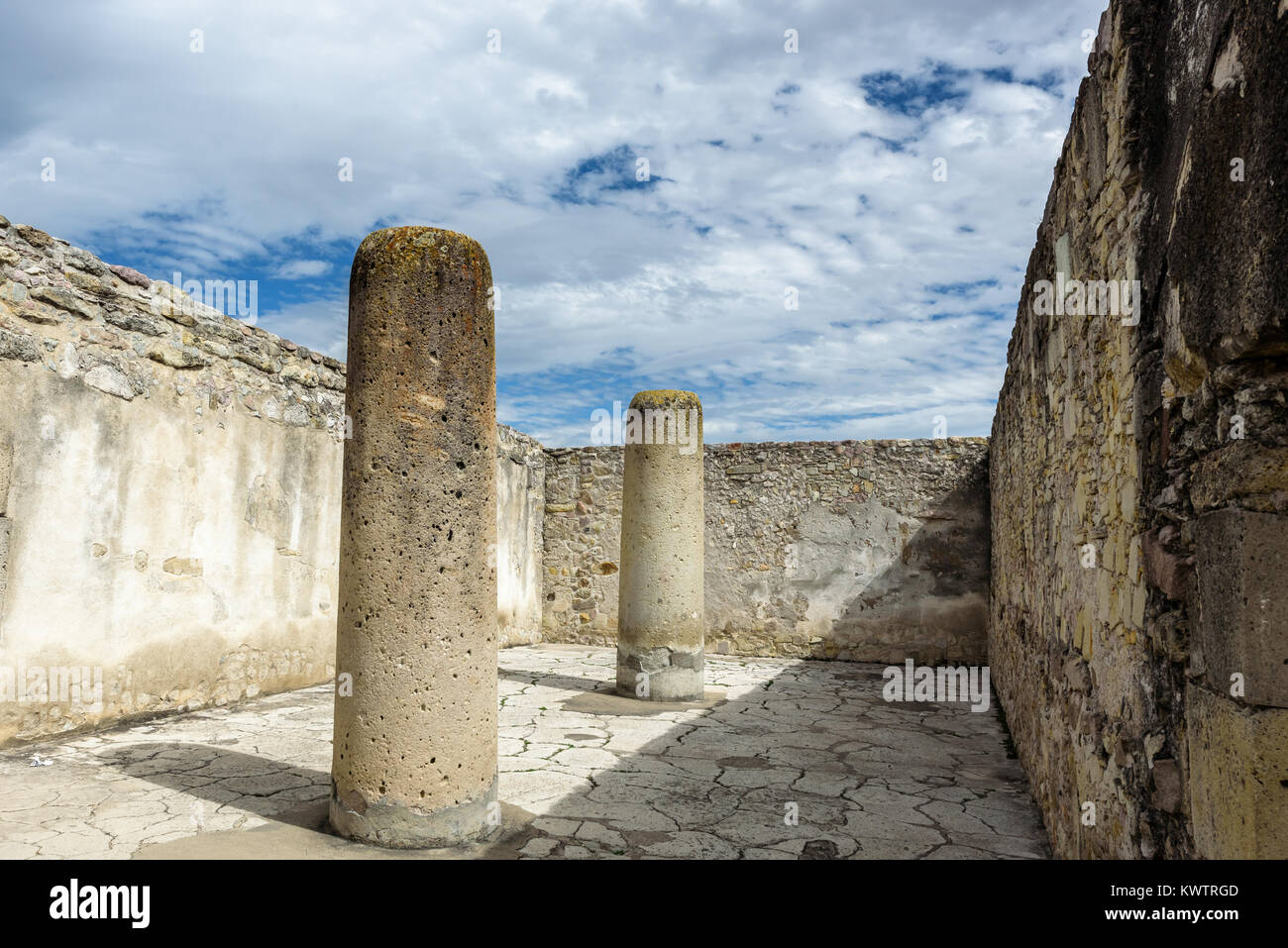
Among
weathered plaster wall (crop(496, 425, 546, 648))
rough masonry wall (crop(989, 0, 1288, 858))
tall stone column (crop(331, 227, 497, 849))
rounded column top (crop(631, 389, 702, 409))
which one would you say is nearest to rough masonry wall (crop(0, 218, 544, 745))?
tall stone column (crop(331, 227, 497, 849))

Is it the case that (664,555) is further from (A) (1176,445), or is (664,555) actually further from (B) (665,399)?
(A) (1176,445)

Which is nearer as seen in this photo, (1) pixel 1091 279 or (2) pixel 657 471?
(1) pixel 1091 279

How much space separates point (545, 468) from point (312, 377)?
14.4ft

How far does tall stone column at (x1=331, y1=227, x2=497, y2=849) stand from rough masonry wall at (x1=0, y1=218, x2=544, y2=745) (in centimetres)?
244

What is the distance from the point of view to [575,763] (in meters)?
4.59

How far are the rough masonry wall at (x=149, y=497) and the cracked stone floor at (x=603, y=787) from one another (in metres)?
0.37

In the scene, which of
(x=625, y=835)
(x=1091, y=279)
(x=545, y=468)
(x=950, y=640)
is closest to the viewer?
(x=1091, y=279)

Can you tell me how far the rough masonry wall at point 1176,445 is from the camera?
1.44m

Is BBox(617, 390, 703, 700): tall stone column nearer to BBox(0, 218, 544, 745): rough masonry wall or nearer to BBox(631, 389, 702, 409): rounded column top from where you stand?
BBox(631, 389, 702, 409): rounded column top

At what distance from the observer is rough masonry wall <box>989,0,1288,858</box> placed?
1.44 metres

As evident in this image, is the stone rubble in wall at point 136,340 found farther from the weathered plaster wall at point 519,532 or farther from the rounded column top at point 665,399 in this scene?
the weathered plaster wall at point 519,532

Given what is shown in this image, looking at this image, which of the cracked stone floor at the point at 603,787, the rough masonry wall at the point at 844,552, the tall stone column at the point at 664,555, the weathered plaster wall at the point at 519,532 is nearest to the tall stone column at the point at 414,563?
the cracked stone floor at the point at 603,787

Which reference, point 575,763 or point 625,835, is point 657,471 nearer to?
point 575,763

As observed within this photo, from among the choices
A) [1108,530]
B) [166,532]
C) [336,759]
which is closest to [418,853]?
[336,759]
